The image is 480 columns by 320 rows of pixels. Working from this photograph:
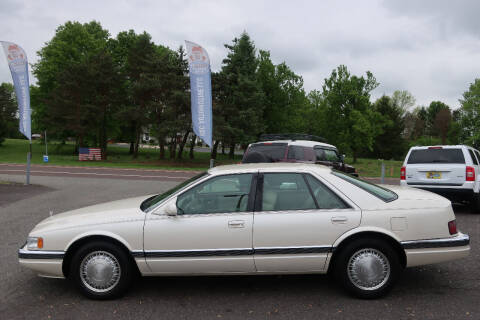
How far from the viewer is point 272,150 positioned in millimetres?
10289

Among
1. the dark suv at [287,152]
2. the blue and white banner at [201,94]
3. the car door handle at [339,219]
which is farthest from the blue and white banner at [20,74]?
the car door handle at [339,219]

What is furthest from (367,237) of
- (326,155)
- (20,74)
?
(20,74)

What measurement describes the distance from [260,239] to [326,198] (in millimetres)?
848

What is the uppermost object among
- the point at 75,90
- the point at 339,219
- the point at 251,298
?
the point at 75,90

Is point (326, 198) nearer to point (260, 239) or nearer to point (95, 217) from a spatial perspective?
point (260, 239)

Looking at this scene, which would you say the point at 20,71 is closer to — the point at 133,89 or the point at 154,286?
the point at 133,89

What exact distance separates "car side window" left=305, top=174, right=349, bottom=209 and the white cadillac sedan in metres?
0.01

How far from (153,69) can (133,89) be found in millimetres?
2820

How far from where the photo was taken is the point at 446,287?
4.34 m

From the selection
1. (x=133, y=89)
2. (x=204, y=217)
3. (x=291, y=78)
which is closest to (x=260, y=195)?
(x=204, y=217)

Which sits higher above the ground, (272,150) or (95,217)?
(272,150)

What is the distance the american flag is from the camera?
113ft

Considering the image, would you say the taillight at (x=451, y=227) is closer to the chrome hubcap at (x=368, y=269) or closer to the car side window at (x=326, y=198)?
the chrome hubcap at (x=368, y=269)

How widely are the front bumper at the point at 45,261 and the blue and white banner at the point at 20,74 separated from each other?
68.9 feet
